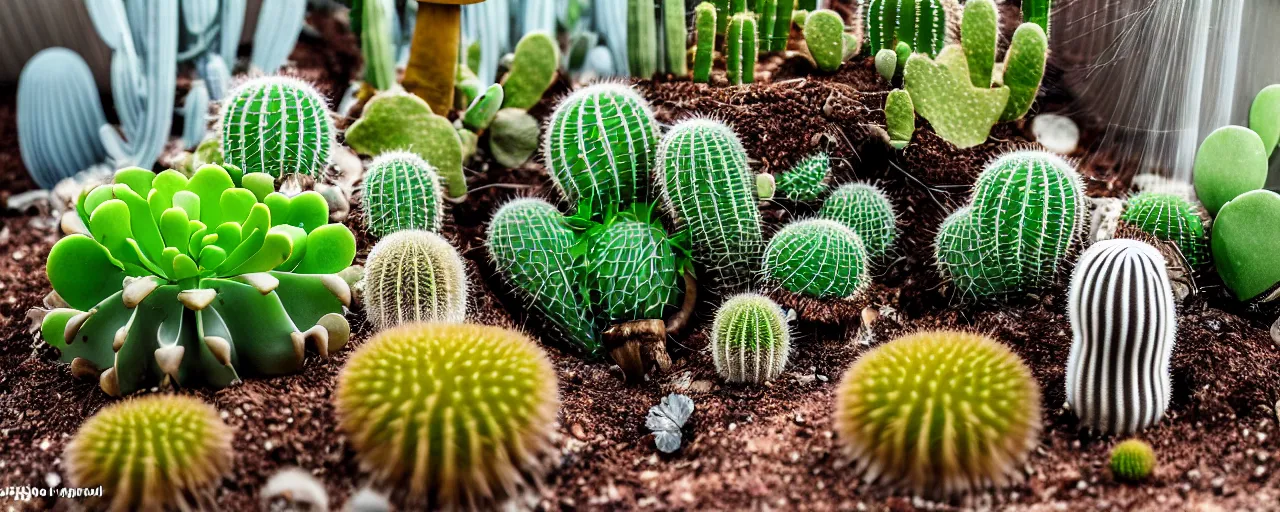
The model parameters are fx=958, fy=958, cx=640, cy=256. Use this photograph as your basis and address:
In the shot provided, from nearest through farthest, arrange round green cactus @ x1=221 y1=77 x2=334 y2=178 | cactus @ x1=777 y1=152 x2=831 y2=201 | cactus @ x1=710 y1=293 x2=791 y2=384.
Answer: cactus @ x1=710 y1=293 x2=791 y2=384 < round green cactus @ x1=221 y1=77 x2=334 y2=178 < cactus @ x1=777 y1=152 x2=831 y2=201

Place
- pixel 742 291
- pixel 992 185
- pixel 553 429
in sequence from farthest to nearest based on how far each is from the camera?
pixel 742 291, pixel 992 185, pixel 553 429

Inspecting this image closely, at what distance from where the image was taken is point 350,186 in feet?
9.53

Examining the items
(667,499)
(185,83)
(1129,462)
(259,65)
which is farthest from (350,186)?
(1129,462)

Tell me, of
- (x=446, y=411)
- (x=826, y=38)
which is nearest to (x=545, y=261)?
(x=446, y=411)

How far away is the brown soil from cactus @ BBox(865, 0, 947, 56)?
0.12 metres

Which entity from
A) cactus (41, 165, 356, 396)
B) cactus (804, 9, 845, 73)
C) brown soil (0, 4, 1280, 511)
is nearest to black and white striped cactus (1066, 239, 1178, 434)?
brown soil (0, 4, 1280, 511)

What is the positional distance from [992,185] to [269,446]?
1.78m

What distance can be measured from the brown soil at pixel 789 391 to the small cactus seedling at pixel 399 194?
0.44 feet

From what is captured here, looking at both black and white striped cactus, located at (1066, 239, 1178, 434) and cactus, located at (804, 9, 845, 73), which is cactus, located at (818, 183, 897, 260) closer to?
cactus, located at (804, 9, 845, 73)

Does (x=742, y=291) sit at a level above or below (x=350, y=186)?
below

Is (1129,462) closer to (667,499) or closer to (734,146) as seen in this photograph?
(667,499)

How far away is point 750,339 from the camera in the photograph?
2.26 meters

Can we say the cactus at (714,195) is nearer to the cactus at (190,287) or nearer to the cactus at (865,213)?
the cactus at (865,213)

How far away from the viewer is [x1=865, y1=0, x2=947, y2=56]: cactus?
2.89 metres
